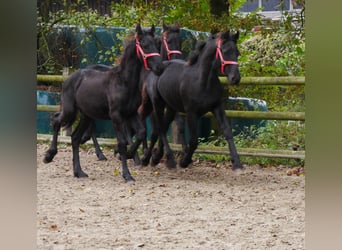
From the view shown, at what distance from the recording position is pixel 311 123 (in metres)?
0.57

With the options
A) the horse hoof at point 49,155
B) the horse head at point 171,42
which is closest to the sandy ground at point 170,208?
the horse hoof at point 49,155

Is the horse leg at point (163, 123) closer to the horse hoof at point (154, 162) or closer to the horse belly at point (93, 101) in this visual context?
the horse hoof at point (154, 162)

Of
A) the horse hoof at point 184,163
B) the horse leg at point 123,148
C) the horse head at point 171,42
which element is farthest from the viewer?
the horse head at point 171,42

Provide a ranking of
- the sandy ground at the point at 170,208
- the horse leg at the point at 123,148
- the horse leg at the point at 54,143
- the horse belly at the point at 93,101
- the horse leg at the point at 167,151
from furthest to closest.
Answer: the horse leg at the point at 167,151 < the horse leg at the point at 54,143 < the horse belly at the point at 93,101 < the horse leg at the point at 123,148 < the sandy ground at the point at 170,208

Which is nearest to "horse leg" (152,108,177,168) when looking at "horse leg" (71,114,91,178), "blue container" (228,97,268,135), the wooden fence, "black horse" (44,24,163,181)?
"black horse" (44,24,163,181)

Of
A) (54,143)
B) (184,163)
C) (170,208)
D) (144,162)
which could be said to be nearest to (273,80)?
(184,163)

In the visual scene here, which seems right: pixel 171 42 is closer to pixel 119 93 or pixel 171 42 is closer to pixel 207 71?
pixel 207 71

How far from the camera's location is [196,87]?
8.52 m

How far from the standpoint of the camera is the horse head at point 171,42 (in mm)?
9445

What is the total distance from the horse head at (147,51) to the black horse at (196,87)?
691 mm

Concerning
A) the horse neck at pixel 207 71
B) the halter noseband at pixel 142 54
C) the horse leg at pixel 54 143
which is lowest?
the horse leg at pixel 54 143

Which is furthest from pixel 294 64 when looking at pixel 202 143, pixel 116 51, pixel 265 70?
pixel 116 51
